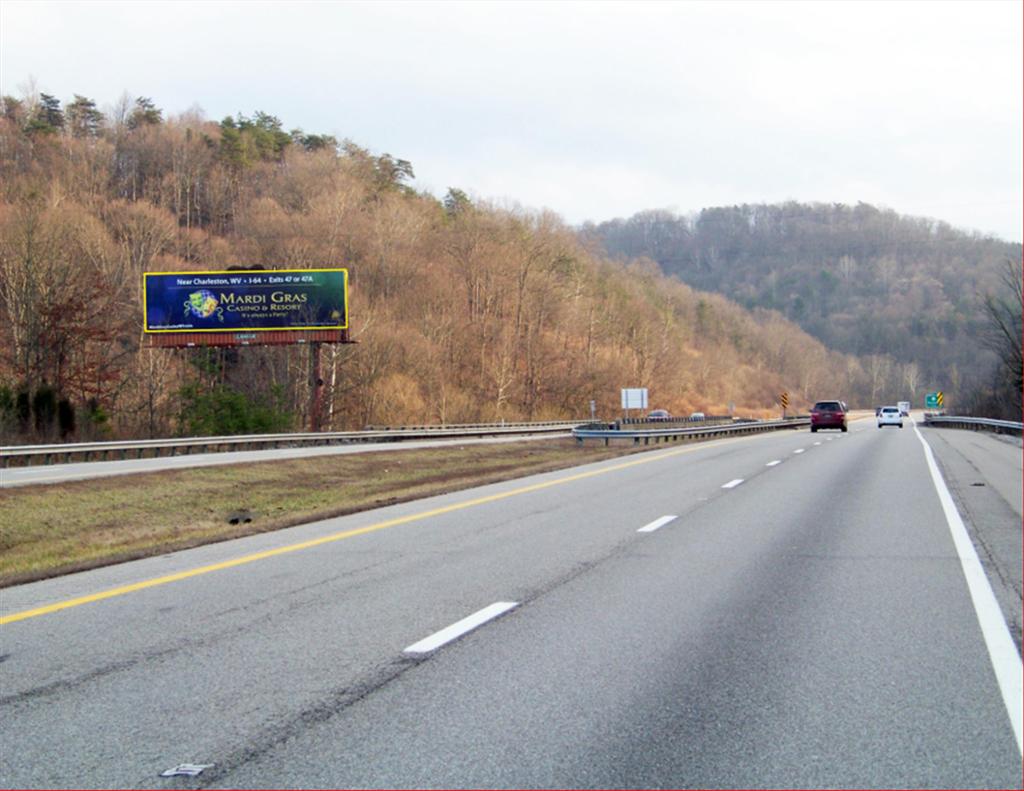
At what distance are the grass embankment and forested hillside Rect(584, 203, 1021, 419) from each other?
114 metres

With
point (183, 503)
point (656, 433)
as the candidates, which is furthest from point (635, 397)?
point (183, 503)

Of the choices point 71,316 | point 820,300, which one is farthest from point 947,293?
point 71,316

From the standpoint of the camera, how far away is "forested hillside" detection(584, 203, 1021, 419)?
15875 centimetres

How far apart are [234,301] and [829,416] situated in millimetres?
34386

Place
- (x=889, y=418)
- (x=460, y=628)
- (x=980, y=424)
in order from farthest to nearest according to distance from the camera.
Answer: (x=889, y=418) < (x=980, y=424) < (x=460, y=628)

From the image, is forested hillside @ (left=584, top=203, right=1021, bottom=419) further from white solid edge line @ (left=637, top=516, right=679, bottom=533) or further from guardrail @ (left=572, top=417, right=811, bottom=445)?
white solid edge line @ (left=637, top=516, right=679, bottom=533)

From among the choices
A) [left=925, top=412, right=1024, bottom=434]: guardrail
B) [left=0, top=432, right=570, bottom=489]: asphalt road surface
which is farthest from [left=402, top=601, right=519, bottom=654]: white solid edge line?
[left=925, top=412, right=1024, bottom=434]: guardrail

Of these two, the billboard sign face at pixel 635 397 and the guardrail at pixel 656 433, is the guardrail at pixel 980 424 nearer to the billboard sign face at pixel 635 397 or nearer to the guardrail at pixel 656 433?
the guardrail at pixel 656 433

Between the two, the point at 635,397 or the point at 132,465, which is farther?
the point at 635,397

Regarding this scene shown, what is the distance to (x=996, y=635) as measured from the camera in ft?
26.9

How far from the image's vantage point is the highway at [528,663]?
543cm

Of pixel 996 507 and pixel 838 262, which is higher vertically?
pixel 838 262

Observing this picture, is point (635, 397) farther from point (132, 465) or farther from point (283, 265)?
point (132, 465)

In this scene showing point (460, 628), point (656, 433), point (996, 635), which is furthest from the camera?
point (656, 433)
